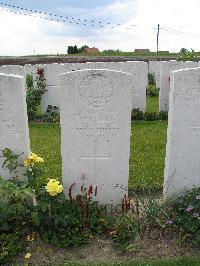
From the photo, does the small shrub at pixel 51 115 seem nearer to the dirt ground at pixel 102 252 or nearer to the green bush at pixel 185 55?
the dirt ground at pixel 102 252

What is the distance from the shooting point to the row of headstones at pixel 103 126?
14.3ft

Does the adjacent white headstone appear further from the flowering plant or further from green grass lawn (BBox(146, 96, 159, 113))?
green grass lawn (BBox(146, 96, 159, 113))

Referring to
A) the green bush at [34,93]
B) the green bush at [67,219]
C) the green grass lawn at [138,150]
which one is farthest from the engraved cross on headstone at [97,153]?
the green bush at [34,93]

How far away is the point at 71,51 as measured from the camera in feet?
131

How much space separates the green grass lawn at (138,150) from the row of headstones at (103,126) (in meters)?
0.76

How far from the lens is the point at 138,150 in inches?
292

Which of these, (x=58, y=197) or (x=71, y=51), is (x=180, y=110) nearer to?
(x=58, y=197)

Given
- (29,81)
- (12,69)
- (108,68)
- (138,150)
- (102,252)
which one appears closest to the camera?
(102,252)

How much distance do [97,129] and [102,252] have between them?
56.4 inches

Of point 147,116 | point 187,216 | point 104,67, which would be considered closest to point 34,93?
point 104,67

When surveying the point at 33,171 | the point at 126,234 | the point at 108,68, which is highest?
the point at 108,68

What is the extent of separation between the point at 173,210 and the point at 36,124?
20.5ft

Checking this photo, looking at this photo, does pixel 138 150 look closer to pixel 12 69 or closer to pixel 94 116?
pixel 94 116

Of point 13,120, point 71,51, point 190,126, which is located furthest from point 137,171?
point 71,51
